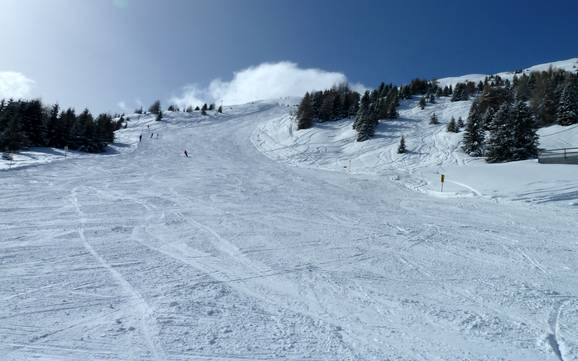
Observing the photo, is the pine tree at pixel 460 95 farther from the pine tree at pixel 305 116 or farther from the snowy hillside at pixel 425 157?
the pine tree at pixel 305 116

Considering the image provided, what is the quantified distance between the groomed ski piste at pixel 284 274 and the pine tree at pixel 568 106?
3110 centimetres

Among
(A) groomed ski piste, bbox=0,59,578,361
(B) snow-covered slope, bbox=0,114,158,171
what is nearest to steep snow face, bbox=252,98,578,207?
(A) groomed ski piste, bbox=0,59,578,361

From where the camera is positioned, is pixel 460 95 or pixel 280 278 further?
pixel 460 95

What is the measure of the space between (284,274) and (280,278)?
0.68ft

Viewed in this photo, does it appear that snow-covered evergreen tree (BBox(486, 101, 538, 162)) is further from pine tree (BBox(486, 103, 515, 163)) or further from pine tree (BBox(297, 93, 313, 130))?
pine tree (BBox(297, 93, 313, 130))

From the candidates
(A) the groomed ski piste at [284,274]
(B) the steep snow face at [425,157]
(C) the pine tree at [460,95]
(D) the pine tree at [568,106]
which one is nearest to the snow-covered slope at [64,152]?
(A) the groomed ski piste at [284,274]

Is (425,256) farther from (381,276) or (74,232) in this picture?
(74,232)

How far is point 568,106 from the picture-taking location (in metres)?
39.2

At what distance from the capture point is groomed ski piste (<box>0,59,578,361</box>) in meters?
4.00

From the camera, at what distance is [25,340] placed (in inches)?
149

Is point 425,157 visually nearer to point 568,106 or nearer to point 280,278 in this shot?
point 568,106

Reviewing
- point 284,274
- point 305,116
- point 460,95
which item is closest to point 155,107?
point 305,116

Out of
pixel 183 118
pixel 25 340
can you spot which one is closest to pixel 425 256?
pixel 25 340

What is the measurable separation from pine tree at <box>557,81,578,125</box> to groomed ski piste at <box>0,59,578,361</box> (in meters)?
31.1
